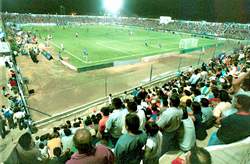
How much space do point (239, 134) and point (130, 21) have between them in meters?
72.5

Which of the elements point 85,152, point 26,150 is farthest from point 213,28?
point 85,152

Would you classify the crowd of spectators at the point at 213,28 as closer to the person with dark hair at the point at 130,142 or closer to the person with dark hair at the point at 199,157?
the person with dark hair at the point at 130,142

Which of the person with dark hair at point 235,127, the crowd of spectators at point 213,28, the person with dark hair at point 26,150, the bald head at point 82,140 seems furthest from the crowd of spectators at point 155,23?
the bald head at point 82,140

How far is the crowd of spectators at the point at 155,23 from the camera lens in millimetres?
54050

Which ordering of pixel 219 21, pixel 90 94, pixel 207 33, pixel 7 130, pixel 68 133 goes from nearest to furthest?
pixel 68 133, pixel 7 130, pixel 90 94, pixel 207 33, pixel 219 21

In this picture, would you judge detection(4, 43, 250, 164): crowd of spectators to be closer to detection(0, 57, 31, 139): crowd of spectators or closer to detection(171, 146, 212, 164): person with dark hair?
detection(171, 146, 212, 164): person with dark hair

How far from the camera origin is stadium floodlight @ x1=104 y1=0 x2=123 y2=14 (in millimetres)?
80062

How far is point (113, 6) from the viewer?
81.2 m

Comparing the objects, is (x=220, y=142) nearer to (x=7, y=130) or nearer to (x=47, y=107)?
(x=7, y=130)

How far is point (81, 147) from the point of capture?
351 centimetres

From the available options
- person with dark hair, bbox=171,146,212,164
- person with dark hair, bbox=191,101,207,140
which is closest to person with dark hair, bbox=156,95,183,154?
person with dark hair, bbox=191,101,207,140

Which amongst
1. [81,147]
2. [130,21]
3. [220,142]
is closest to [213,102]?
[220,142]

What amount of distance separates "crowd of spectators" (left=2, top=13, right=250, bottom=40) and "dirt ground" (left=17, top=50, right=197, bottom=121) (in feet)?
88.2

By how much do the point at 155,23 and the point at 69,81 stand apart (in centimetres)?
5175
